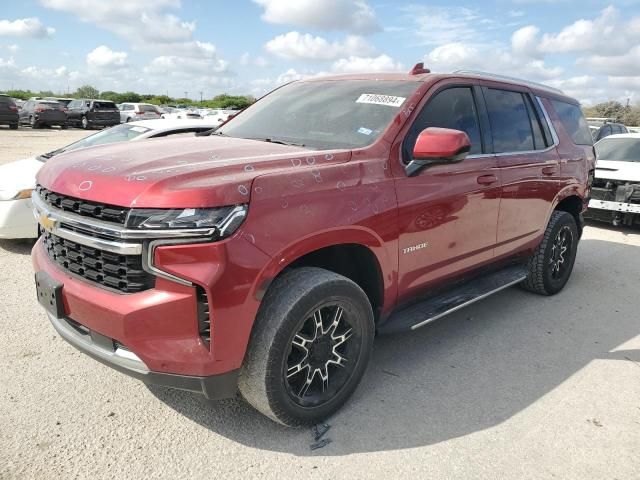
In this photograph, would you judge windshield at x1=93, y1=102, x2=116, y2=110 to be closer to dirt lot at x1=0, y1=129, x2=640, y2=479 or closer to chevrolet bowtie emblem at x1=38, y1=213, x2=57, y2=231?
dirt lot at x1=0, y1=129, x2=640, y2=479

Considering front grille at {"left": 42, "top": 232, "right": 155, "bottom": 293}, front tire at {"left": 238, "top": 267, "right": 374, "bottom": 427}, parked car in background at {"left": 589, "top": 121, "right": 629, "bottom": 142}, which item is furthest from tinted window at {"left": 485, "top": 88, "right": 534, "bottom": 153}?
parked car in background at {"left": 589, "top": 121, "right": 629, "bottom": 142}

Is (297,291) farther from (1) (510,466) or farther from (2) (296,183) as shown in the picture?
(1) (510,466)

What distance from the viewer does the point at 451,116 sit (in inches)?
146

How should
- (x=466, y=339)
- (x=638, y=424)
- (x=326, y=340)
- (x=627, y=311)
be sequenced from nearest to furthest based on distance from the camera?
(x=326, y=340), (x=638, y=424), (x=466, y=339), (x=627, y=311)

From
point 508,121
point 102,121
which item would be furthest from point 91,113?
point 508,121

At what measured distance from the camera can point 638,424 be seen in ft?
10.1

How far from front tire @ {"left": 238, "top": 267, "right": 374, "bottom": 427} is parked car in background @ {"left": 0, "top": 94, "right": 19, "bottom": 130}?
28.2 meters

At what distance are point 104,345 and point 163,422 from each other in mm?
626

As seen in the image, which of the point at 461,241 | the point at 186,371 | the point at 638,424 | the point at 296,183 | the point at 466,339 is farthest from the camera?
the point at 466,339

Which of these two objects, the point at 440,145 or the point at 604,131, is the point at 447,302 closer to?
the point at 440,145

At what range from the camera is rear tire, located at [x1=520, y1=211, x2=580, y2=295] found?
4953 millimetres

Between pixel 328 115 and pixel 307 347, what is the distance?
1607mm

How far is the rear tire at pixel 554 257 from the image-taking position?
4.95 metres

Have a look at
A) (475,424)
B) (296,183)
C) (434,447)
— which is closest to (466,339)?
(475,424)
